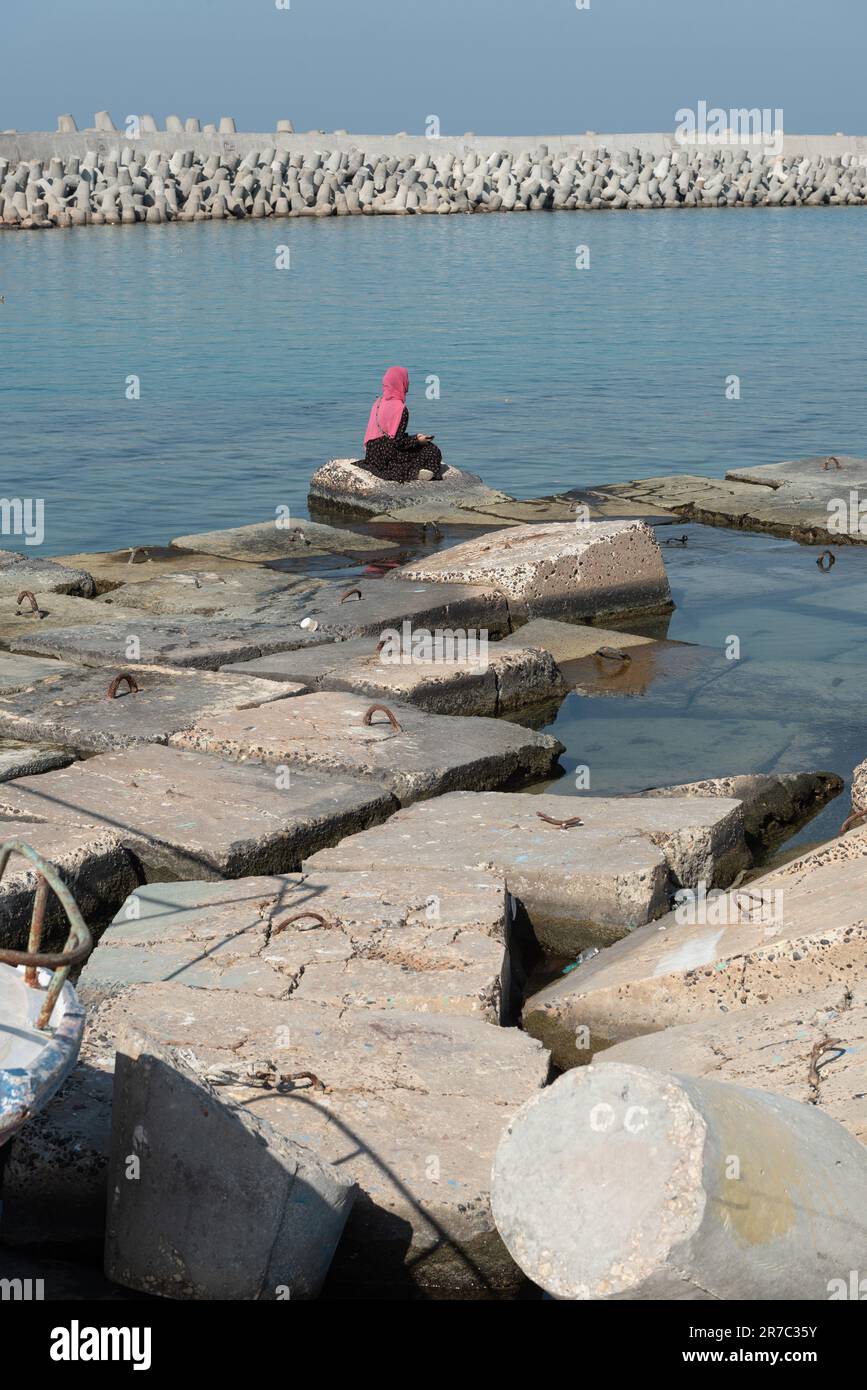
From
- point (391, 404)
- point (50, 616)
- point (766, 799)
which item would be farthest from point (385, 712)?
point (391, 404)

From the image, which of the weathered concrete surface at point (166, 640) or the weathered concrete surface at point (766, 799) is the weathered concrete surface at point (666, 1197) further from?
the weathered concrete surface at point (166, 640)

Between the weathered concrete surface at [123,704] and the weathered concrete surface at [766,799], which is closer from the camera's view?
the weathered concrete surface at [766,799]

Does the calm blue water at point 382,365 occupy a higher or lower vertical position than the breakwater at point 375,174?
lower

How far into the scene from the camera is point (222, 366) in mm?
21344

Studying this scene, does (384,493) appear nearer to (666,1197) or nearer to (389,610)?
(389,610)

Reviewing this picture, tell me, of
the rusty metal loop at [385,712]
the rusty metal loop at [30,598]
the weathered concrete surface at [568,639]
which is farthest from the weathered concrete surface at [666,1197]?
the rusty metal loop at [30,598]

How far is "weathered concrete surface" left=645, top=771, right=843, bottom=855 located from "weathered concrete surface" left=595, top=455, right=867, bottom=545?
4.91m

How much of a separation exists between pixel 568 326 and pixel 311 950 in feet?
74.5

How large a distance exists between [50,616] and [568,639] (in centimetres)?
269

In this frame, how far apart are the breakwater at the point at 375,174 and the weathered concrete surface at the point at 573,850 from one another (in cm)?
4589

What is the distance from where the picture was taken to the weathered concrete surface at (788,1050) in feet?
12.4

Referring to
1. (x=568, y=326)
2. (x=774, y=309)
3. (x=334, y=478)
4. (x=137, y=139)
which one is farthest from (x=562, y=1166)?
(x=137, y=139)

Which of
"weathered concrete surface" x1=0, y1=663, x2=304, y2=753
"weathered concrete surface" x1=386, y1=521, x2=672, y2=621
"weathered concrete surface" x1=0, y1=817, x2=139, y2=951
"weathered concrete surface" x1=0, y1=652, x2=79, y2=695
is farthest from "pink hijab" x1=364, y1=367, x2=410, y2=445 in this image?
"weathered concrete surface" x1=0, y1=817, x2=139, y2=951

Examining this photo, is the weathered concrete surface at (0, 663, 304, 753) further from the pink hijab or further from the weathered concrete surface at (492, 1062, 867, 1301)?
the pink hijab
